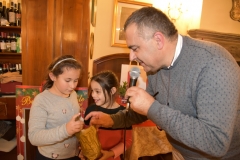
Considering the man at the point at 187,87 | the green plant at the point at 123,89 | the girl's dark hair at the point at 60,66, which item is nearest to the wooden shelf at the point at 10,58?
the green plant at the point at 123,89

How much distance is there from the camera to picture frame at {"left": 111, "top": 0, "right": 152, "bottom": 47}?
2.89 metres

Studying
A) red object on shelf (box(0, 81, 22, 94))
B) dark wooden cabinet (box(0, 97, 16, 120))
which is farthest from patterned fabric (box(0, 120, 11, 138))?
red object on shelf (box(0, 81, 22, 94))

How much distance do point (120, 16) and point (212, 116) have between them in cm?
258

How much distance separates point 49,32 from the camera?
178 centimetres

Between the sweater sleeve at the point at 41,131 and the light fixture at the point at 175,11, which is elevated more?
the light fixture at the point at 175,11

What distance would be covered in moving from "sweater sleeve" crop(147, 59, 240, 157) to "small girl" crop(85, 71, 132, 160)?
0.76 m

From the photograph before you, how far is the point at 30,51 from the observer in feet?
5.86

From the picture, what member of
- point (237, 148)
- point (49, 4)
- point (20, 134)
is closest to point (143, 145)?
point (237, 148)

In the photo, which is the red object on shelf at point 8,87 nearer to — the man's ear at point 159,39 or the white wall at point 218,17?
the man's ear at point 159,39

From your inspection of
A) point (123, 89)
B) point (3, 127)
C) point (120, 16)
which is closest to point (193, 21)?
point (120, 16)

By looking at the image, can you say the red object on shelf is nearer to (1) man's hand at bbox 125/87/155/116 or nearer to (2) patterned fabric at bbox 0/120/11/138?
(2) patterned fabric at bbox 0/120/11/138

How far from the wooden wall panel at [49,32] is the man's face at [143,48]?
3.72ft

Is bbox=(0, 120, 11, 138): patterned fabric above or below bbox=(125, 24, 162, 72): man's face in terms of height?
below

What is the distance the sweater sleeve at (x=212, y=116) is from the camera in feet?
2.22
